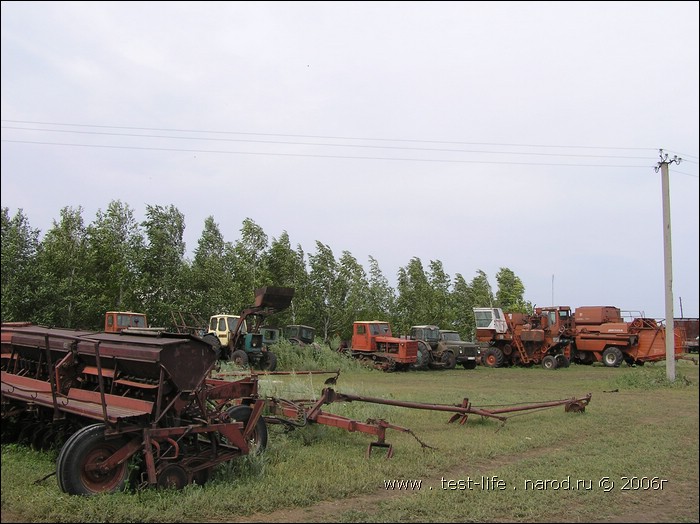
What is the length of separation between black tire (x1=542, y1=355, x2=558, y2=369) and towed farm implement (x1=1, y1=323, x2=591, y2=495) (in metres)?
21.0

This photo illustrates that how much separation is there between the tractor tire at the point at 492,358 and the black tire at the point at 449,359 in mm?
3645

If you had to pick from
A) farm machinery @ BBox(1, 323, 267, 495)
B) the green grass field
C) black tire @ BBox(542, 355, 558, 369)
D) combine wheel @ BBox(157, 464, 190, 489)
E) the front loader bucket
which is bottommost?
black tire @ BBox(542, 355, 558, 369)

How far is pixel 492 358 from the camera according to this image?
2928 cm

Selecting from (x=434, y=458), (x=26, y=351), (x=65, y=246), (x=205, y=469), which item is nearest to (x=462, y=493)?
(x=434, y=458)

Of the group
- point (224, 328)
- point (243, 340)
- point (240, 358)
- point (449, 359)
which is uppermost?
point (224, 328)

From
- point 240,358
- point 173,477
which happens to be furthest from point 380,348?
point 173,477

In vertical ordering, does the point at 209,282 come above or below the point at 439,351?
above

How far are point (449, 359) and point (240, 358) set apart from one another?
979 centimetres

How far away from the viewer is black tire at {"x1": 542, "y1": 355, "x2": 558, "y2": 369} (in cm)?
2685

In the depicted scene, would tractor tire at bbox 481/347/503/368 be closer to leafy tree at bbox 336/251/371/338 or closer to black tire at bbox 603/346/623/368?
black tire at bbox 603/346/623/368

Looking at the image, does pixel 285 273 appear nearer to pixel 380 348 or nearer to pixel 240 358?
pixel 380 348

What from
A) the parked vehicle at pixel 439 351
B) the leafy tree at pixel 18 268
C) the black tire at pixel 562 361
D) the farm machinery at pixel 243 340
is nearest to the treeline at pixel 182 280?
the leafy tree at pixel 18 268

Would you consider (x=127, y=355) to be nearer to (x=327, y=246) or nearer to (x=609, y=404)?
(x=609, y=404)

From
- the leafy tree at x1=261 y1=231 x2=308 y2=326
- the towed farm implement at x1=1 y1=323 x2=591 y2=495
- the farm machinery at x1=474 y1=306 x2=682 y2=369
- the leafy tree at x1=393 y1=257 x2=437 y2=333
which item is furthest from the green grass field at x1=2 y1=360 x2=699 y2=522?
the leafy tree at x1=393 y1=257 x2=437 y2=333
